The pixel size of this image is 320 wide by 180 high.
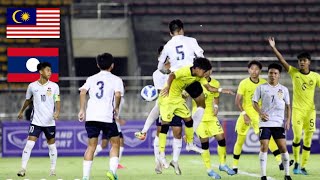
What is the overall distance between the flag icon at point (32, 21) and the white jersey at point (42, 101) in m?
2.93

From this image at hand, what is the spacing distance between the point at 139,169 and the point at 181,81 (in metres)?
3.67

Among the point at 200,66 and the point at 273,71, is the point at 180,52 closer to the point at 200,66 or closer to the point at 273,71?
the point at 200,66

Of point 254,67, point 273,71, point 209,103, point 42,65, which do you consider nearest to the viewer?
point 273,71

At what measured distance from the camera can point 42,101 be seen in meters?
15.5

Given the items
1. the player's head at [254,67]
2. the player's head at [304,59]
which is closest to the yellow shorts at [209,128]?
the player's head at [254,67]

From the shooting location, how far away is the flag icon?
18.5 metres

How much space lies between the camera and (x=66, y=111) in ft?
80.7

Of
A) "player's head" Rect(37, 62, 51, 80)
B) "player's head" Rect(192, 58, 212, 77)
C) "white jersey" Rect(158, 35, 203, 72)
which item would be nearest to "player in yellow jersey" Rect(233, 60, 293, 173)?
"white jersey" Rect(158, 35, 203, 72)

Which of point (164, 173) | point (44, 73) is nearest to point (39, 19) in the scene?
point (44, 73)

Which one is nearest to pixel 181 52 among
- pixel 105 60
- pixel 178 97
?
pixel 178 97

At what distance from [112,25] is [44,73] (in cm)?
1476

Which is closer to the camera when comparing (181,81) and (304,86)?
(181,81)

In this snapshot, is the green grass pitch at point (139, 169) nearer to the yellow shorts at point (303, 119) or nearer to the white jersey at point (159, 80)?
the yellow shorts at point (303, 119)

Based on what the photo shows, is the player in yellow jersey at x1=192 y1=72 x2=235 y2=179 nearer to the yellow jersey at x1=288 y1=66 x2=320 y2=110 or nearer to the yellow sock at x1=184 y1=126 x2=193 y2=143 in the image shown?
the yellow sock at x1=184 y1=126 x2=193 y2=143
